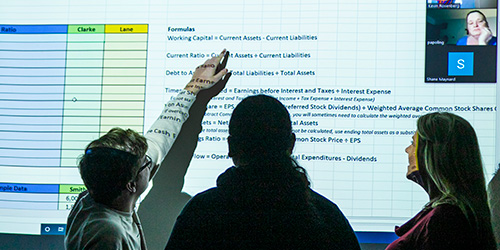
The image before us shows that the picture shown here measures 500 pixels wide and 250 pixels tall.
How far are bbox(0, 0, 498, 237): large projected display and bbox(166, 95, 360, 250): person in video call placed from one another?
0.62m

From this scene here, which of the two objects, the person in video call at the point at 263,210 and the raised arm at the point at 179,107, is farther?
the raised arm at the point at 179,107

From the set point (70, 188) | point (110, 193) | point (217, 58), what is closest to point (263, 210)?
point (110, 193)

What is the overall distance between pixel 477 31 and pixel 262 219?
3.92ft

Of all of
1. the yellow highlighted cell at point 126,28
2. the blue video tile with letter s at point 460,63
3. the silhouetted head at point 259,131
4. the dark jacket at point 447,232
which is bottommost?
the dark jacket at point 447,232

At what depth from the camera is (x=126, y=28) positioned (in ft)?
6.36

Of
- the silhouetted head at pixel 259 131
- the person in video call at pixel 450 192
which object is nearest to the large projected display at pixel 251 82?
the person in video call at pixel 450 192

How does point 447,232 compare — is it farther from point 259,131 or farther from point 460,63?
point 460,63

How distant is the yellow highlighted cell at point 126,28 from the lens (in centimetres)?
193

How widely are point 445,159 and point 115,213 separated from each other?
963 millimetres

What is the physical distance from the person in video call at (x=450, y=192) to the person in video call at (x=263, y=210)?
0.26 meters

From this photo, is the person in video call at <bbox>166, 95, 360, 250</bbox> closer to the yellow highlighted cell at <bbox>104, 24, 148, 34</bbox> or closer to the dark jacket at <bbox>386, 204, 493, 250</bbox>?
the dark jacket at <bbox>386, 204, 493, 250</bbox>

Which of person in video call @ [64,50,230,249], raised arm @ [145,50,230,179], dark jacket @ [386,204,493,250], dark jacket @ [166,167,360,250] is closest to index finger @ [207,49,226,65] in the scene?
raised arm @ [145,50,230,179]

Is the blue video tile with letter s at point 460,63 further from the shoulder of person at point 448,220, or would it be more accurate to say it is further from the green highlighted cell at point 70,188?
the green highlighted cell at point 70,188

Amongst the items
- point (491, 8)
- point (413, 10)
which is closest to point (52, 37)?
point (413, 10)
